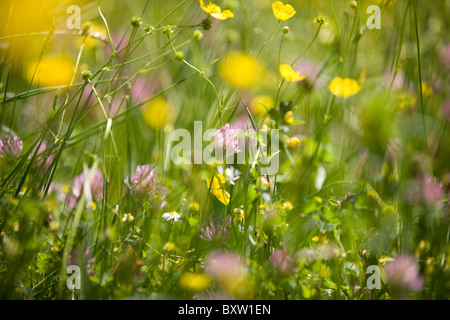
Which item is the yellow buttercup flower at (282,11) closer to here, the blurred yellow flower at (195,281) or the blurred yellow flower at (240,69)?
the blurred yellow flower at (240,69)

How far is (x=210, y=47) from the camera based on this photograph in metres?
1.38

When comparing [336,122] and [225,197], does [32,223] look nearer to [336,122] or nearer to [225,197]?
[225,197]

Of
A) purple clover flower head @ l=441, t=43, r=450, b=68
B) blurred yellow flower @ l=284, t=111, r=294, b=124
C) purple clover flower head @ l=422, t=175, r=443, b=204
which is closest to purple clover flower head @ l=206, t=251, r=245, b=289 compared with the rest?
blurred yellow flower @ l=284, t=111, r=294, b=124

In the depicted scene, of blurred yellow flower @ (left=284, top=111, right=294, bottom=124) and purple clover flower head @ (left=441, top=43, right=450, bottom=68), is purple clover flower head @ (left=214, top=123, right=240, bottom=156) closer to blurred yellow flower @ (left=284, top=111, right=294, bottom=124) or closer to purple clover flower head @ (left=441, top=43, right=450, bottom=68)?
blurred yellow flower @ (left=284, top=111, right=294, bottom=124)

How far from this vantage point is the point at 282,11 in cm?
87

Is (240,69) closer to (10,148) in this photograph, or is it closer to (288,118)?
(288,118)

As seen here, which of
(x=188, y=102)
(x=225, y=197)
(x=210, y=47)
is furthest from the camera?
(x=210, y=47)

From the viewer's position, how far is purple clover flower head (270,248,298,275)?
0.69 m

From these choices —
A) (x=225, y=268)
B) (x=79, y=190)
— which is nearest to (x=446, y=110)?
(x=225, y=268)

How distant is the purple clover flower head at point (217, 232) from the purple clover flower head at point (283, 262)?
9cm

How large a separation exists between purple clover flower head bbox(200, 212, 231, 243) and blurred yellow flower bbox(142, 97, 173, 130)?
348 mm

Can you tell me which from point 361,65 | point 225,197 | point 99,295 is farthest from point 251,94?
point 99,295

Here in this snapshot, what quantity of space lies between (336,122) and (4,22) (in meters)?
0.82

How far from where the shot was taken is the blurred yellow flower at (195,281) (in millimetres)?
677
